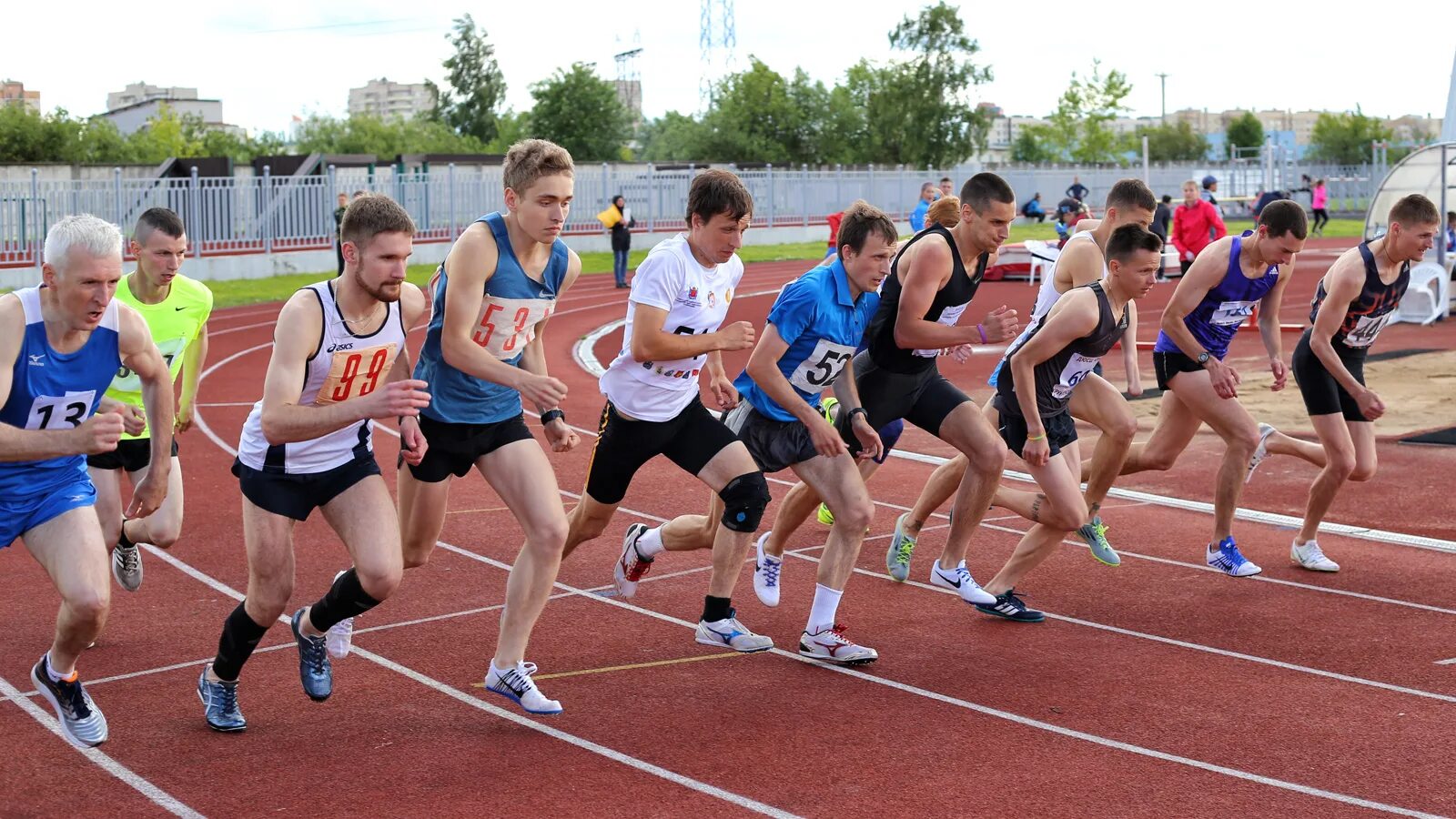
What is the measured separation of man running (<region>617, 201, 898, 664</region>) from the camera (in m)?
5.91

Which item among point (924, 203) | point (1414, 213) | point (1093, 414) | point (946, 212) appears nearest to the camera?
point (946, 212)

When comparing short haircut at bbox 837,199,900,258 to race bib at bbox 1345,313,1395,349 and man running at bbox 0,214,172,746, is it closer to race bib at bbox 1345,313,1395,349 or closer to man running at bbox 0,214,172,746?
man running at bbox 0,214,172,746

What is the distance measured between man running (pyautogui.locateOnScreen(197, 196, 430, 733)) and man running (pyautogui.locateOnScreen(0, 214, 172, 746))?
1.53 feet

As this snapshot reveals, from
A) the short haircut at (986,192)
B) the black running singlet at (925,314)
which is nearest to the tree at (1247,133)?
the black running singlet at (925,314)

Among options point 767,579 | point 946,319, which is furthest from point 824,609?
point 946,319

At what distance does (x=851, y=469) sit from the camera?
604 centimetres

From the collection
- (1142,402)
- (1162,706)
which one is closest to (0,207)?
(1142,402)

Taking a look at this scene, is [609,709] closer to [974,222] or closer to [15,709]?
[15,709]

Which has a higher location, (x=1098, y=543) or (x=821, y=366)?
(x=821, y=366)

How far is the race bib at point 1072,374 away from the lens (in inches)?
260

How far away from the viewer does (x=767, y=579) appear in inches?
260

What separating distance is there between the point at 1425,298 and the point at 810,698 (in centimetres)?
1717

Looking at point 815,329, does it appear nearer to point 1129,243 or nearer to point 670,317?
point 670,317

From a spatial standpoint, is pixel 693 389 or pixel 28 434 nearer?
pixel 28 434
